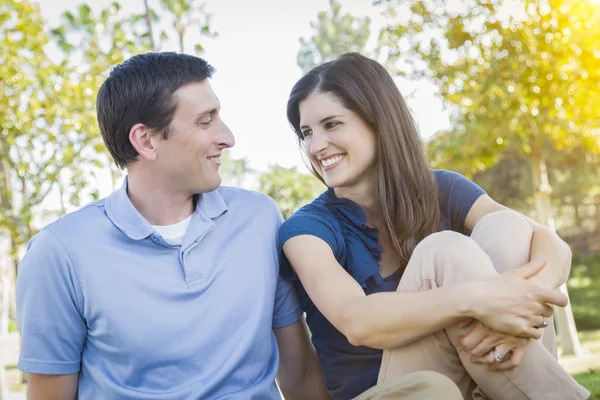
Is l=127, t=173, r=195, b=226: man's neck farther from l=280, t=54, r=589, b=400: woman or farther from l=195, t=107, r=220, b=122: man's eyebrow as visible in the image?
l=280, t=54, r=589, b=400: woman

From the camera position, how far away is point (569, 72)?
8336mm

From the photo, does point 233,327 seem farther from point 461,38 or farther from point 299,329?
point 461,38

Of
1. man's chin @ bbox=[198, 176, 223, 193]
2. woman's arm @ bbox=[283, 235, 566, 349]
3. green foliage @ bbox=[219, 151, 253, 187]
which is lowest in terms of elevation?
green foliage @ bbox=[219, 151, 253, 187]

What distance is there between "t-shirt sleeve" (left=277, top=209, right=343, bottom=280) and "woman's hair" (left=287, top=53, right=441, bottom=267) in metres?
0.26

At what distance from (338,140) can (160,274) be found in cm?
88

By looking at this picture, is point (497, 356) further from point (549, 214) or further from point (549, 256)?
point (549, 214)

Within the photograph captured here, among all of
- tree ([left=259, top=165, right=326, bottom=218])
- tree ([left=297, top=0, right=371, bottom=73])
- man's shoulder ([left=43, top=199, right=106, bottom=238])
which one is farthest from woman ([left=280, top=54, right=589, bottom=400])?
tree ([left=297, top=0, right=371, bottom=73])

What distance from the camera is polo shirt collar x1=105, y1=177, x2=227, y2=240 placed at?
2465 mm

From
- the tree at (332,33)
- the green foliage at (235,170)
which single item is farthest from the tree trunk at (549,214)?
the tree at (332,33)

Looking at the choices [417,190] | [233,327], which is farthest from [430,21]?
[233,327]

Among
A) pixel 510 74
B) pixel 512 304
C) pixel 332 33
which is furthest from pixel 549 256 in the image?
pixel 332 33

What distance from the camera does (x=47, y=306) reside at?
233cm

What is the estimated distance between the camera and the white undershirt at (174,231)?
2545mm

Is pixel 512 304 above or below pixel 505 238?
below
